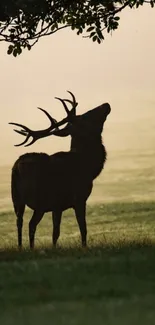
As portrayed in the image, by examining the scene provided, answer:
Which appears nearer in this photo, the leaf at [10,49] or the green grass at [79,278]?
the green grass at [79,278]

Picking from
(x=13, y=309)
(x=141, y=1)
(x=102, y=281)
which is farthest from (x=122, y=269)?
(x=141, y=1)

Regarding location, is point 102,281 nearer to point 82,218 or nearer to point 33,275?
point 33,275

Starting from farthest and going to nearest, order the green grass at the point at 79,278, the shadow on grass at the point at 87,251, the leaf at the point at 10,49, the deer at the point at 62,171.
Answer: the leaf at the point at 10,49 < the deer at the point at 62,171 < the shadow on grass at the point at 87,251 < the green grass at the point at 79,278

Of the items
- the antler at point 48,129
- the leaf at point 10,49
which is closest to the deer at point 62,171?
the antler at point 48,129

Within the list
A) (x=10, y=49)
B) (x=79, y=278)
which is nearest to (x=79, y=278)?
(x=79, y=278)

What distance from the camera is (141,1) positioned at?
16.2 metres

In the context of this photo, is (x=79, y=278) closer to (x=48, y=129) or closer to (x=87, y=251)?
(x=87, y=251)

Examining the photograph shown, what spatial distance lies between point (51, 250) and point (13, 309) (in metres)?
5.86

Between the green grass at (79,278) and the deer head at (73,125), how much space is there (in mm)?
1864

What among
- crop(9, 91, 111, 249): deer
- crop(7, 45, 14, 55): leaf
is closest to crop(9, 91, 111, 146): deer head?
crop(9, 91, 111, 249): deer

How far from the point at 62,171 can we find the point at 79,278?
4.79 metres

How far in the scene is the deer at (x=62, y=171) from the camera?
53.4 feet

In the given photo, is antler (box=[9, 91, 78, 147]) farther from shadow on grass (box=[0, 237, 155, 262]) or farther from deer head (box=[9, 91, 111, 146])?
shadow on grass (box=[0, 237, 155, 262])

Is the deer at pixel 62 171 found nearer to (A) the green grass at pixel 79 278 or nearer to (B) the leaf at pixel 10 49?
(A) the green grass at pixel 79 278
